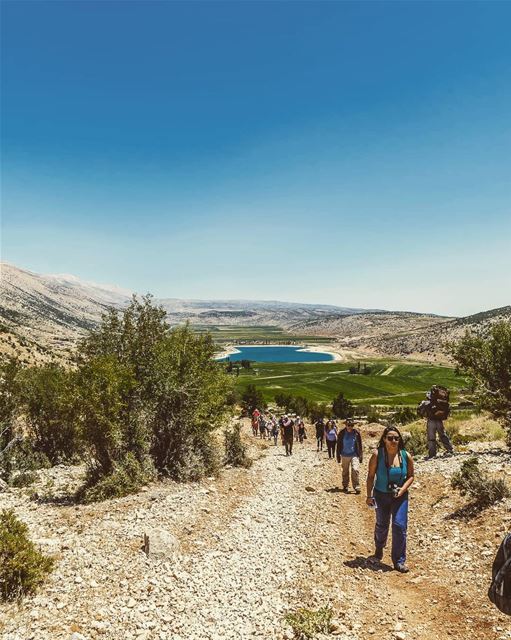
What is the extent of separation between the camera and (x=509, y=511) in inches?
422

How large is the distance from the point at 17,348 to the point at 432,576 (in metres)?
92.3

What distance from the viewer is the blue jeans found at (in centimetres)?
922

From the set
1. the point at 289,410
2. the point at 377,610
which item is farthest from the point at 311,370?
the point at 377,610

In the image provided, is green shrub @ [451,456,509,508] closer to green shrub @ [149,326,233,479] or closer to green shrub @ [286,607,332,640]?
green shrub @ [286,607,332,640]

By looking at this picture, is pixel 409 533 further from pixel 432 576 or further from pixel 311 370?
pixel 311 370

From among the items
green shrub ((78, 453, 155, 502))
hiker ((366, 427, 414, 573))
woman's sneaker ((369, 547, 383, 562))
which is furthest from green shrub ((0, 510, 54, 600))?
woman's sneaker ((369, 547, 383, 562))

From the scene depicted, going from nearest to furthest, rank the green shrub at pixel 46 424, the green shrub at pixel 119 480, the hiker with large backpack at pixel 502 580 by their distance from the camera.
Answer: the hiker with large backpack at pixel 502 580 < the green shrub at pixel 119 480 < the green shrub at pixel 46 424

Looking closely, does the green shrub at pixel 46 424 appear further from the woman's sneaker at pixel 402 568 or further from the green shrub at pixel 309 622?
the woman's sneaker at pixel 402 568

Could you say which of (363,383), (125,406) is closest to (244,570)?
(125,406)

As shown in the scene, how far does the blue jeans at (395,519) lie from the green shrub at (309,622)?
253cm

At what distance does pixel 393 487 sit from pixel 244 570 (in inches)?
152

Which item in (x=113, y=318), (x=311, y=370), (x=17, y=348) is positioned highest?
(x=113, y=318)

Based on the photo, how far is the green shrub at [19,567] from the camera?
783cm

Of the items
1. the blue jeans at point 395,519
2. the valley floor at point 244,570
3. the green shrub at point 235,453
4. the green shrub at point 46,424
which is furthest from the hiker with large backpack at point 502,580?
the green shrub at point 46,424
